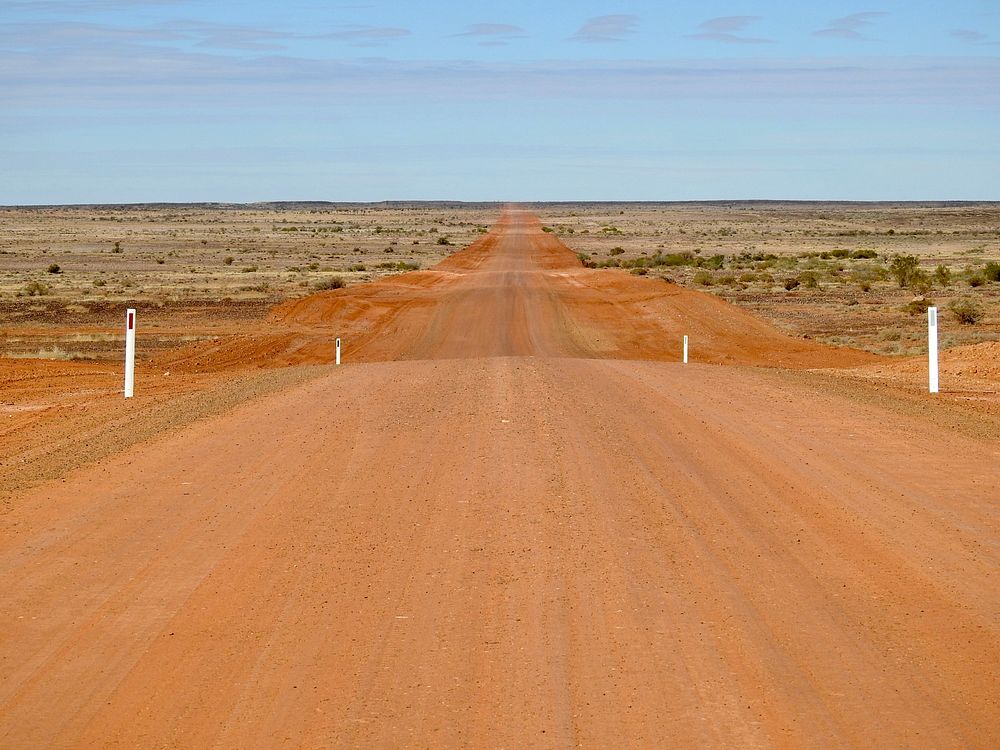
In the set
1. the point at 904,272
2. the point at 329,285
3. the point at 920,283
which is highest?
the point at 904,272

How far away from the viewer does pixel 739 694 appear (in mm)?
6023

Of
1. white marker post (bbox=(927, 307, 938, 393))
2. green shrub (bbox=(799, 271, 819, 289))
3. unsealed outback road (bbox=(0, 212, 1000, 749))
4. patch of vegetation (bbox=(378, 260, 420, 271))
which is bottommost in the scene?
unsealed outback road (bbox=(0, 212, 1000, 749))

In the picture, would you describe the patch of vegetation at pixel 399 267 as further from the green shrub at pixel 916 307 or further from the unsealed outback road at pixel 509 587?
the unsealed outback road at pixel 509 587

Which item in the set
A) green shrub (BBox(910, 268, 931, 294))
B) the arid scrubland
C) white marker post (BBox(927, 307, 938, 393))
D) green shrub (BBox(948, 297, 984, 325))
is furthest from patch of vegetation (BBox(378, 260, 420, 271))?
white marker post (BBox(927, 307, 938, 393))

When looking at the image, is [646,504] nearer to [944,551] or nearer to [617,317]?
[944,551]

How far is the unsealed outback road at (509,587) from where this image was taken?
19.0ft

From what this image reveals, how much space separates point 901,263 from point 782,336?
2843cm

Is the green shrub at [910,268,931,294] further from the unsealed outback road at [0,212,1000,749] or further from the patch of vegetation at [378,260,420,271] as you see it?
the unsealed outback road at [0,212,1000,749]

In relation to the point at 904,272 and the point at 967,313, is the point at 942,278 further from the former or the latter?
the point at 967,313

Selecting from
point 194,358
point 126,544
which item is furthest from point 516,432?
point 194,358

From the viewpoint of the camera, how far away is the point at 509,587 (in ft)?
25.2

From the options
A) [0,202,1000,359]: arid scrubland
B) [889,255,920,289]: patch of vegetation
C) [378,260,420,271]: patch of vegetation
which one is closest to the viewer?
[0,202,1000,359]: arid scrubland

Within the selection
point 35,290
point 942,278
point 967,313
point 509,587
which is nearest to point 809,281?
point 942,278

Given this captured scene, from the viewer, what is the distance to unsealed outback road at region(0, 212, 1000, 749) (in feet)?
19.0
